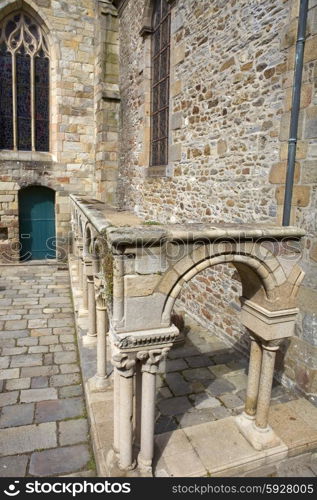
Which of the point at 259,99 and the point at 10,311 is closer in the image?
the point at 259,99

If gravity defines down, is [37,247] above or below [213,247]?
below

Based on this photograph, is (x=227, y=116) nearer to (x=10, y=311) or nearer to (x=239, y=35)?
(x=239, y=35)

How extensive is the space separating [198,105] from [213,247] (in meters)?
4.17

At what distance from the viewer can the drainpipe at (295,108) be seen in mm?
4000

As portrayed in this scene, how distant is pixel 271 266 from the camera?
3.40 meters

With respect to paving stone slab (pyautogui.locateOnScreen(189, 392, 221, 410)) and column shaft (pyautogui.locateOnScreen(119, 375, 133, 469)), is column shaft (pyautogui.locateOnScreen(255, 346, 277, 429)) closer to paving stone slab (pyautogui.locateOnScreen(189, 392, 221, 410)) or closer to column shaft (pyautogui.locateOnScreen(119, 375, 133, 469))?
paving stone slab (pyautogui.locateOnScreen(189, 392, 221, 410))

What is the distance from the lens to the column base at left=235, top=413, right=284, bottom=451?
359 cm

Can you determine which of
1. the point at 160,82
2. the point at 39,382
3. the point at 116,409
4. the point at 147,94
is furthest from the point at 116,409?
A: the point at 147,94

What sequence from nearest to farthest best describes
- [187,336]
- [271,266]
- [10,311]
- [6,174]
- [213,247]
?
[213,247]
[271,266]
[187,336]
[10,311]
[6,174]

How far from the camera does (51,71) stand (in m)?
11.5

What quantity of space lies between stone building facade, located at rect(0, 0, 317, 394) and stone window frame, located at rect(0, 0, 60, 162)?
4cm

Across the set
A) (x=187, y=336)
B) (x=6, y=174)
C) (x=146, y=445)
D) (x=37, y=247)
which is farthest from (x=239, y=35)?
(x=37, y=247)

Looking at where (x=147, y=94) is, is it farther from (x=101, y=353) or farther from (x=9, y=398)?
(x=9, y=398)
